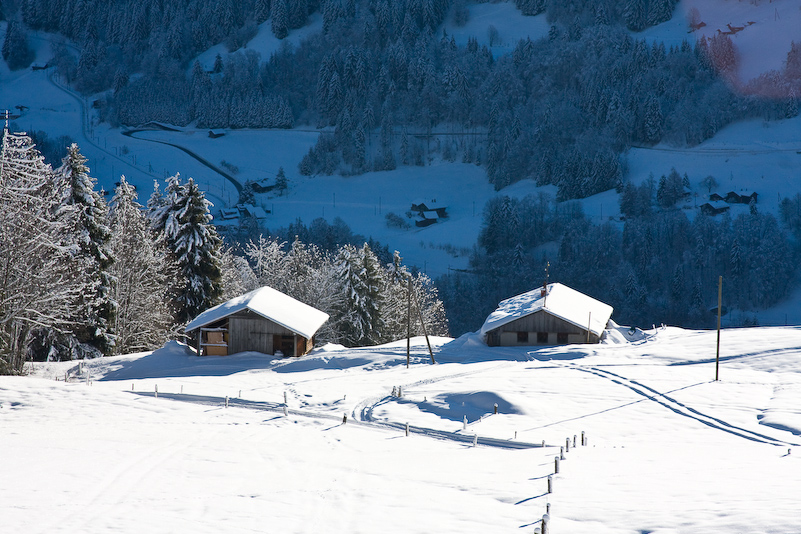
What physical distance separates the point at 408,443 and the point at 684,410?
1355cm

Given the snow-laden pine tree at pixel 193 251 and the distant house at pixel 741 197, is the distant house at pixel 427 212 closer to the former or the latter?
the distant house at pixel 741 197

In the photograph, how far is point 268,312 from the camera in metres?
45.8

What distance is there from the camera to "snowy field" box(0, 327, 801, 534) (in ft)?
53.7

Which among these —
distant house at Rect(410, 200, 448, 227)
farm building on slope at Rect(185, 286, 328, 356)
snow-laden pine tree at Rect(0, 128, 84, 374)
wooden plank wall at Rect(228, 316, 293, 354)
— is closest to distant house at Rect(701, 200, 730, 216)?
distant house at Rect(410, 200, 448, 227)

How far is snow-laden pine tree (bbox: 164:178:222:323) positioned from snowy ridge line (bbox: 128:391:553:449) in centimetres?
1764

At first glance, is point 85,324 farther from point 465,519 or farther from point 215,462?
point 465,519

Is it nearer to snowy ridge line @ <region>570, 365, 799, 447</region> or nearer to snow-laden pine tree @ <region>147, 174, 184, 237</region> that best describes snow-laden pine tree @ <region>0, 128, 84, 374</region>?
snow-laden pine tree @ <region>147, 174, 184, 237</region>

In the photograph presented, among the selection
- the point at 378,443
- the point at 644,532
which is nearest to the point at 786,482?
the point at 644,532

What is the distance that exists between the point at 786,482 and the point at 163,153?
176 m

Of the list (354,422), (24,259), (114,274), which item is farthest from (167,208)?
(354,422)

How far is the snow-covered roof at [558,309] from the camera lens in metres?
51.2

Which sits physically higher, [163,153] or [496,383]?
[163,153]

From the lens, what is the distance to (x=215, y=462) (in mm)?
22109

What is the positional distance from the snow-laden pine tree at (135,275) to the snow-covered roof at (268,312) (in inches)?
169
